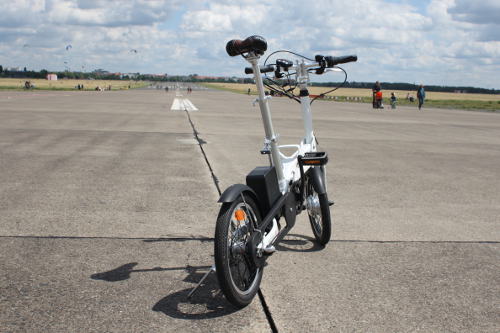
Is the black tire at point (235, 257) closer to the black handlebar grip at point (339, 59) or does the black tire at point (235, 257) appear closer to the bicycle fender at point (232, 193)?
the bicycle fender at point (232, 193)

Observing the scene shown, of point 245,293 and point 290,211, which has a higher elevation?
point 290,211

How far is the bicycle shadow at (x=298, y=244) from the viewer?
4.65 meters

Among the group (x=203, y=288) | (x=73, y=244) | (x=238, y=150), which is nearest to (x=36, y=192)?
(x=73, y=244)

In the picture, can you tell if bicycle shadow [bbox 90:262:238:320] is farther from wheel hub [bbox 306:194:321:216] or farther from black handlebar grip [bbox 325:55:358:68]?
black handlebar grip [bbox 325:55:358:68]

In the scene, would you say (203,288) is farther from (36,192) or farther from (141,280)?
(36,192)

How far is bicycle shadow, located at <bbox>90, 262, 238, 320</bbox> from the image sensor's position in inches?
128

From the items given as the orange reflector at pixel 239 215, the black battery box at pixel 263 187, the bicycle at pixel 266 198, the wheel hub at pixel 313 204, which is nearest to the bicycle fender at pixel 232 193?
the bicycle at pixel 266 198

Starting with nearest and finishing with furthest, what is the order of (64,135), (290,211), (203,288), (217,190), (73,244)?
1. (203,288)
2. (290,211)
3. (73,244)
4. (217,190)
5. (64,135)

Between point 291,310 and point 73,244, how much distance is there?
2.23m

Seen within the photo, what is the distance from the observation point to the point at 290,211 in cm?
420

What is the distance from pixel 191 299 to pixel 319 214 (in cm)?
171

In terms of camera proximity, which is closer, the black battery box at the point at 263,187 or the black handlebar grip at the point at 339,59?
the black battery box at the point at 263,187

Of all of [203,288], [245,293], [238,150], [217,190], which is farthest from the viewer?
[238,150]

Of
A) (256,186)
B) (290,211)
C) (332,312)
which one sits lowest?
(332,312)
